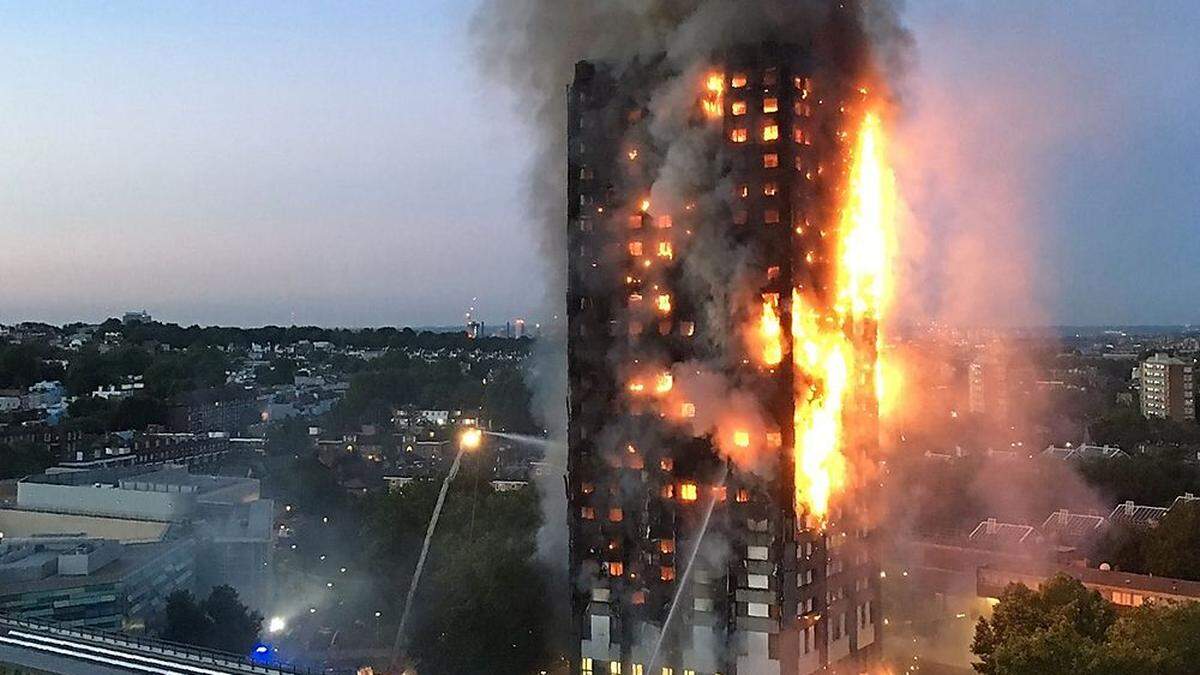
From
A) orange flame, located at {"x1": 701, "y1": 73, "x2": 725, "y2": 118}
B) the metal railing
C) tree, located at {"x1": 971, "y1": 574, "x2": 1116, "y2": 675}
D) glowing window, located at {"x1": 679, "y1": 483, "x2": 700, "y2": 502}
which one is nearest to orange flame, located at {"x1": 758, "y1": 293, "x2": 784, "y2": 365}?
glowing window, located at {"x1": 679, "y1": 483, "x2": 700, "y2": 502}

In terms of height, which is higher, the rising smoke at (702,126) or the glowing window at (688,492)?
the rising smoke at (702,126)

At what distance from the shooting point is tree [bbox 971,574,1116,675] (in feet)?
94.7

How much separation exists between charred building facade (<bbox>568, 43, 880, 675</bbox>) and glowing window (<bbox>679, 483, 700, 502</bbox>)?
5cm

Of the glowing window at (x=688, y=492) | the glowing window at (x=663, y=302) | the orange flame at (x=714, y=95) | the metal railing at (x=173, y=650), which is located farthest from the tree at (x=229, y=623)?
the orange flame at (x=714, y=95)

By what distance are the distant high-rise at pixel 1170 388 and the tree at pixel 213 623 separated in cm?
8752

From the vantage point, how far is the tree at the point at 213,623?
35.4 m

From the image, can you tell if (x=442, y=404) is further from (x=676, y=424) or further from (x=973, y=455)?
(x=676, y=424)

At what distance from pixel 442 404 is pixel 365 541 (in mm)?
56196

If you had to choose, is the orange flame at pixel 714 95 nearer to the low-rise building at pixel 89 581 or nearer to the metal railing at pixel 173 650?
the metal railing at pixel 173 650

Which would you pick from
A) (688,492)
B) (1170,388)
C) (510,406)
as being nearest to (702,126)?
(688,492)

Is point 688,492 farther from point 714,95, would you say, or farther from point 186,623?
point 186,623

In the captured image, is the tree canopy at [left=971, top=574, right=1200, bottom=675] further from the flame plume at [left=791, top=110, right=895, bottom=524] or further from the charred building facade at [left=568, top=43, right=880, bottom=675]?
the flame plume at [left=791, top=110, right=895, bottom=524]

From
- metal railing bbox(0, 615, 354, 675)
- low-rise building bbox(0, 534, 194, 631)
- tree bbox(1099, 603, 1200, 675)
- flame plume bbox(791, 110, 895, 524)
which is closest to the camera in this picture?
metal railing bbox(0, 615, 354, 675)

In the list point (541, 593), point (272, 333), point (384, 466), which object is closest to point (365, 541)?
point (541, 593)
